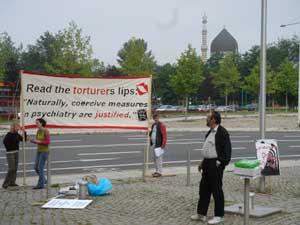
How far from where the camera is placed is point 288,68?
65375 millimetres

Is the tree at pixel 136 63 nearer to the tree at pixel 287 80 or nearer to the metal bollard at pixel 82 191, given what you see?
the tree at pixel 287 80

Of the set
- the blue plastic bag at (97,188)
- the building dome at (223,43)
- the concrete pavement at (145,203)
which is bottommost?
the concrete pavement at (145,203)

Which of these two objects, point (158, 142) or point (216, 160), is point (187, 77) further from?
point (216, 160)

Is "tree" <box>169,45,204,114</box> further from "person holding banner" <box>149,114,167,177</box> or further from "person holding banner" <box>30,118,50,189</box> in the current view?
"person holding banner" <box>30,118,50,189</box>

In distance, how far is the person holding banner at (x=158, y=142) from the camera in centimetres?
1552

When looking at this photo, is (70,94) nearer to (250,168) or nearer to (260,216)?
(260,216)

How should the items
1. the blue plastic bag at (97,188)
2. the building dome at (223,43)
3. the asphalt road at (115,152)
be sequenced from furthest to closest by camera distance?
the building dome at (223,43) < the asphalt road at (115,152) < the blue plastic bag at (97,188)

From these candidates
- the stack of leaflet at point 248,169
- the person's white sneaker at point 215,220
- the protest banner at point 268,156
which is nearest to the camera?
the stack of leaflet at point 248,169

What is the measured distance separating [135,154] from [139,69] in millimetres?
37612

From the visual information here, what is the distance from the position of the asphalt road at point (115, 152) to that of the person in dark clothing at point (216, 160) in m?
8.72

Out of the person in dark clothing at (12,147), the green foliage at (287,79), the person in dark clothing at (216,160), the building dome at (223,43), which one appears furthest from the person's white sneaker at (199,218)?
the building dome at (223,43)

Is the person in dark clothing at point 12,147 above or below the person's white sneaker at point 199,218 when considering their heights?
above

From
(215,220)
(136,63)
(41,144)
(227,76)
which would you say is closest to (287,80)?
(227,76)

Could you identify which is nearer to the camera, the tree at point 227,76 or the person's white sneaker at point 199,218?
the person's white sneaker at point 199,218
